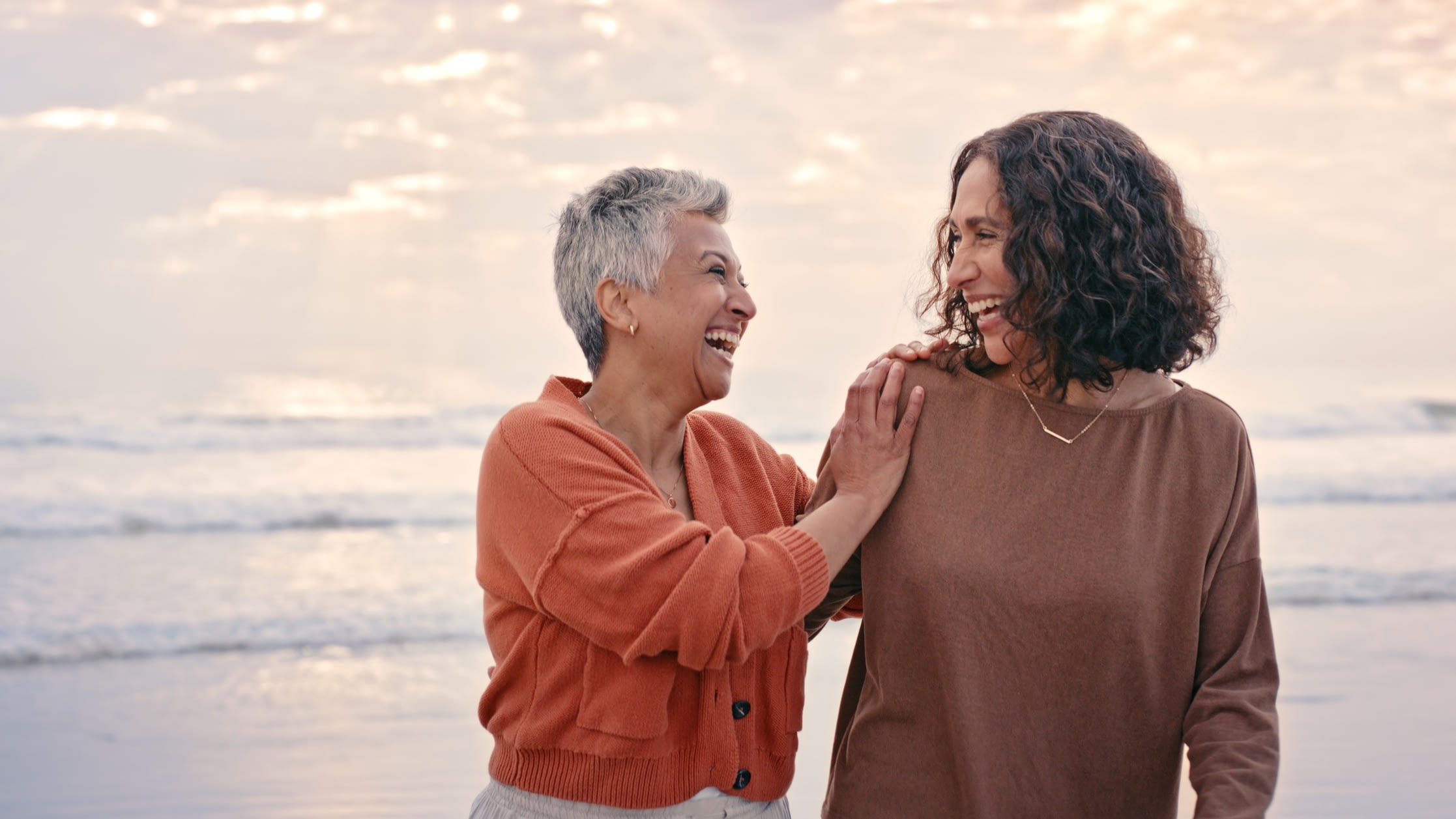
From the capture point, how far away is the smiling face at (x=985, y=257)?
1813 mm

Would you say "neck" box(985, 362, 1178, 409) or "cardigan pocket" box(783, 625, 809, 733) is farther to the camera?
"cardigan pocket" box(783, 625, 809, 733)

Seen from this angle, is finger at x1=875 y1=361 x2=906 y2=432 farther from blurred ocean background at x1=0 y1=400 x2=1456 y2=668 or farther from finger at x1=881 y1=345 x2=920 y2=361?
blurred ocean background at x1=0 y1=400 x2=1456 y2=668

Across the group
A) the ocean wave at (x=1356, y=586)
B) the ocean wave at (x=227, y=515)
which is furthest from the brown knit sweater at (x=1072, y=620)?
the ocean wave at (x=227, y=515)

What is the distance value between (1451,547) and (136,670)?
7764mm

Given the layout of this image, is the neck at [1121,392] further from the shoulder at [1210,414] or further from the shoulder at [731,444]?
the shoulder at [731,444]

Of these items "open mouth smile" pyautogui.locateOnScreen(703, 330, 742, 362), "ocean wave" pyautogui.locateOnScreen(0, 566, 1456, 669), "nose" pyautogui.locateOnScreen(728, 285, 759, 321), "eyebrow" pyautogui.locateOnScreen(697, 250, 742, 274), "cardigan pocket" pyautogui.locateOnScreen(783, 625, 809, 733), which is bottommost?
"ocean wave" pyautogui.locateOnScreen(0, 566, 1456, 669)

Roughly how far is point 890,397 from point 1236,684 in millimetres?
686

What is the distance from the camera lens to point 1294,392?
14.0 m

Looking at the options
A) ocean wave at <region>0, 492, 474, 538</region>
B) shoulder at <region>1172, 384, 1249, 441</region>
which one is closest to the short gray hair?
shoulder at <region>1172, 384, 1249, 441</region>

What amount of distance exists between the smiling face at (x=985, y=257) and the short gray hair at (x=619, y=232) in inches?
18.0

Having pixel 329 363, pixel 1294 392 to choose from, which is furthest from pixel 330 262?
pixel 1294 392

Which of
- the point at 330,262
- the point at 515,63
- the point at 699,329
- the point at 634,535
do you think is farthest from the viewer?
the point at 330,262

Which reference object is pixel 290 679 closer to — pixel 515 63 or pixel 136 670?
pixel 136 670

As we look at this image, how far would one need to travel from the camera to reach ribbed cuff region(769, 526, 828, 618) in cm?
178
